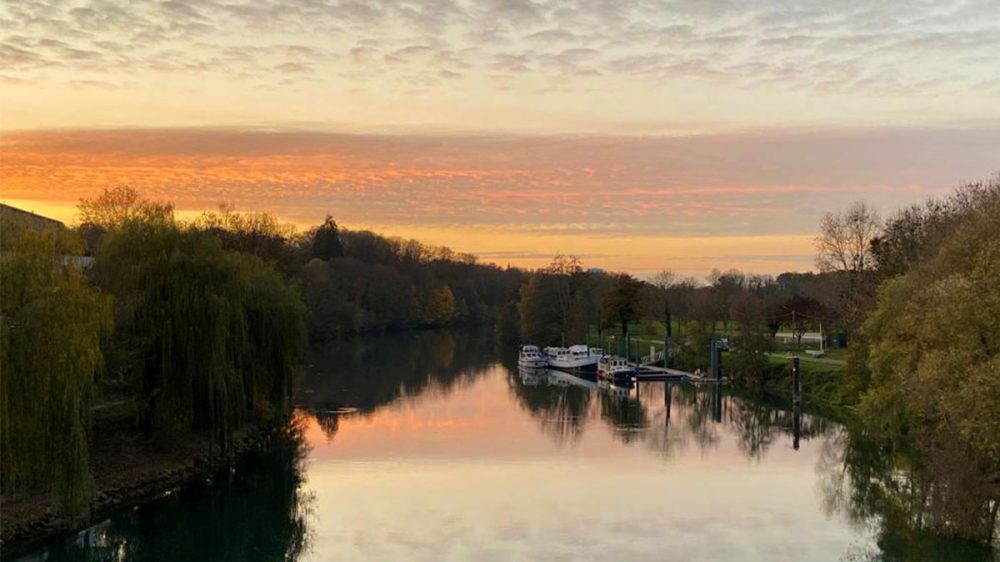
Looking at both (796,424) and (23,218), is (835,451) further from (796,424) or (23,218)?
(23,218)

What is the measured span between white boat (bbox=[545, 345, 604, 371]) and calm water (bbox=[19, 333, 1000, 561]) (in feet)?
60.4

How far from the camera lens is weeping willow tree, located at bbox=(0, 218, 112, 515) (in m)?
15.6

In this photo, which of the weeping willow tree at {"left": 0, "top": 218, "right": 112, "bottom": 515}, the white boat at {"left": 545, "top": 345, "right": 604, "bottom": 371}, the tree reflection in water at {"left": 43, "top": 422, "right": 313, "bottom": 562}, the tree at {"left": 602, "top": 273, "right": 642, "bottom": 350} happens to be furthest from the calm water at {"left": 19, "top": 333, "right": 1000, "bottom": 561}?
the tree at {"left": 602, "top": 273, "right": 642, "bottom": 350}

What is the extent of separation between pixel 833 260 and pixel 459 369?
2368 cm

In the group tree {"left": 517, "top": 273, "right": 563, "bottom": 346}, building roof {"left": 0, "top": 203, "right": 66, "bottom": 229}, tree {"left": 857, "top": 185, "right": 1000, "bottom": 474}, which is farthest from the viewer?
tree {"left": 517, "top": 273, "right": 563, "bottom": 346}

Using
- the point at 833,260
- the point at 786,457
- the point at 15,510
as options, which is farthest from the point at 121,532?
the point at 833,260

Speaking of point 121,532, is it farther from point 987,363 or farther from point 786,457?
point 786,457

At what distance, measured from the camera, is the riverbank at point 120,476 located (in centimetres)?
1719

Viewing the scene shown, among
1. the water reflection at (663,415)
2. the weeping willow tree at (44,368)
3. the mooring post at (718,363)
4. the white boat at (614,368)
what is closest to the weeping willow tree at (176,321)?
the weeping willow tree at (44,368)

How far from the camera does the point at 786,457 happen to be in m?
28.6

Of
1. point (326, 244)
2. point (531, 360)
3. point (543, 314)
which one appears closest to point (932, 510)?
point (531, 360)

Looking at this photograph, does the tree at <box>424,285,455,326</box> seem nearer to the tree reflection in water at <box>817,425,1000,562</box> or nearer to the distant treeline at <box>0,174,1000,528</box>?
the distant treeline at <box>0,174,1000,528</box>

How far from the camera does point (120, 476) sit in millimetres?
21375

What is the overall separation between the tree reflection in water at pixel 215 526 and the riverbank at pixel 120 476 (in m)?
0.38
